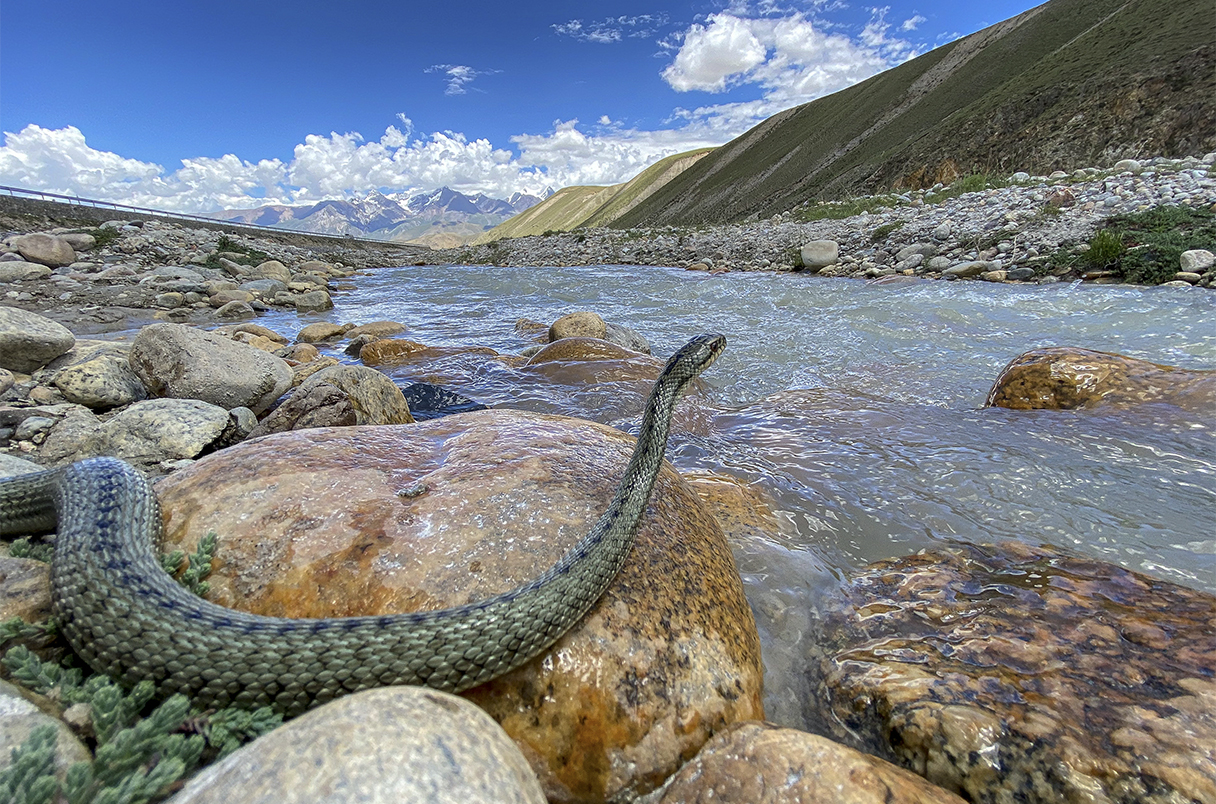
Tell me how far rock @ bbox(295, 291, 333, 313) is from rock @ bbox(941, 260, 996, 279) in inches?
921

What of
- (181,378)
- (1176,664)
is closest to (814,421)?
(1176,664)

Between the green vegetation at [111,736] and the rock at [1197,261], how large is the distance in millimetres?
19451

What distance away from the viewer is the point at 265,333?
13641 mm

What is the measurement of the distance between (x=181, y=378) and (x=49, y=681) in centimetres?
659

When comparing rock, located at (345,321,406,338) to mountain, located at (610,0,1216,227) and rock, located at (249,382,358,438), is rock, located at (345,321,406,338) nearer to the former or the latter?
rock, located at (249,382,358,438)

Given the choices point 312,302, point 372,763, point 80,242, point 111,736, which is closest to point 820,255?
point 312,302

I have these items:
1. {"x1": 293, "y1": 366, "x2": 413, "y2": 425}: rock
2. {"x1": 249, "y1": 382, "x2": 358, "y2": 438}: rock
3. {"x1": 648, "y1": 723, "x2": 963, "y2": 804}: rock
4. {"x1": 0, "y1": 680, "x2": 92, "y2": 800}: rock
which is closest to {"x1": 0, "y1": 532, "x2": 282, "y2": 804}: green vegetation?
{"x1": 0, "y1": 680, "x2": 92, "y2": 800}: rock

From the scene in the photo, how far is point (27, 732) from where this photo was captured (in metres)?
1.85

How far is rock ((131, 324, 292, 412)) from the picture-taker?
7.36m

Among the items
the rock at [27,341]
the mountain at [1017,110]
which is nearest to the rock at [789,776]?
the rock at [27,341]

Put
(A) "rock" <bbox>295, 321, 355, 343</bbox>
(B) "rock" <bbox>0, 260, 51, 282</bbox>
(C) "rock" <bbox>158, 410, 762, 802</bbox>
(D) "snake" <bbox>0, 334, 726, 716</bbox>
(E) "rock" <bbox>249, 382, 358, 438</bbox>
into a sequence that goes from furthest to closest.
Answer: (B) "rock" <bbox>0, 260, 51, 282</bbox> < (A) "rock" <bbox>295, 321, 355, 343</bbox> < (E) "rock" <bbox>249, 382, 358, 438</bbox> < (C) "rock" <bbox>158, 410, 762, 802</bbox> < (D) "snake" <bbox>0, 334, 726, 716</bbox>

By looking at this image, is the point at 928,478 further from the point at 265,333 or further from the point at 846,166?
the point at 846,166

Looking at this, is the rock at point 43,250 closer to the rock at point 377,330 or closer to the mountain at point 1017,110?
the rock at point 377,330

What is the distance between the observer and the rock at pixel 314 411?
6336 millimetres
